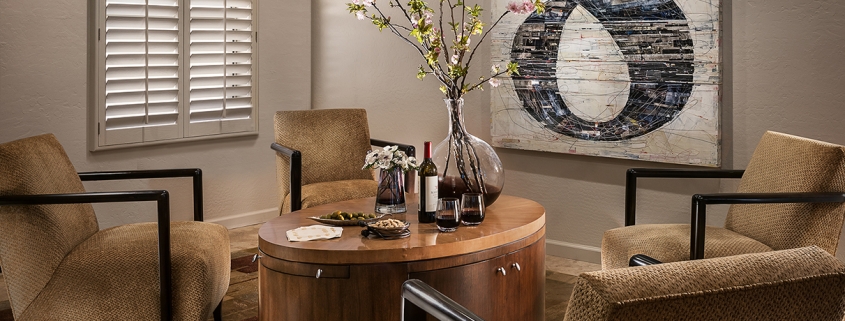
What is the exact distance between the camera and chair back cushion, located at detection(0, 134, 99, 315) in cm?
273

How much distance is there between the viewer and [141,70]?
15.4 ft

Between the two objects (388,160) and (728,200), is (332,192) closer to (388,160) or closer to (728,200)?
(388,160)

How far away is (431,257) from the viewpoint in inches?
101

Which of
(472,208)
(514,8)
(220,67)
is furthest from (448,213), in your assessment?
(220,67)

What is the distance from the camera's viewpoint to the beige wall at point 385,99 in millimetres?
3695

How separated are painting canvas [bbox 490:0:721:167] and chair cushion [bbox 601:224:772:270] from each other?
82cm

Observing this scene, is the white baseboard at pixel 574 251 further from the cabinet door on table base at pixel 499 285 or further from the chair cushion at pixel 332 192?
the cabinet door on table base at pixel 499 285

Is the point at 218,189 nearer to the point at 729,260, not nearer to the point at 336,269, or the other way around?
the point at 336,269

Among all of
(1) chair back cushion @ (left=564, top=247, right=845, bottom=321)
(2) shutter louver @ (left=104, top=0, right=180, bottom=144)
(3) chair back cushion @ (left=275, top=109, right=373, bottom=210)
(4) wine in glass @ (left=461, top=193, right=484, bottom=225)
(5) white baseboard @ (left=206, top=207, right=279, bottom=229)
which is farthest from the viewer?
(5) white baseboard @ (left=206, top=207, right=279, bottom=229)

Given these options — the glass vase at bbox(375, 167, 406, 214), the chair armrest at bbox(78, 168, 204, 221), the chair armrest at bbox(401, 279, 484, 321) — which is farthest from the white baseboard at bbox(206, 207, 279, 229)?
the chair armrest at bbox(401, 279, 484, 321)

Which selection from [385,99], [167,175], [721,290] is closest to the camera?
[721,290]

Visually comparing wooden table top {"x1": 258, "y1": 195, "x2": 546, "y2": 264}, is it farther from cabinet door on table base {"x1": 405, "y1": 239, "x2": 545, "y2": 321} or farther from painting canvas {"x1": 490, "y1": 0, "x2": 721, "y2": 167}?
painting canvas {"x1": 490, "y1": 0, "x2": 721, "y2": 167}

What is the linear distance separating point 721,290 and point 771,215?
211 centimetres

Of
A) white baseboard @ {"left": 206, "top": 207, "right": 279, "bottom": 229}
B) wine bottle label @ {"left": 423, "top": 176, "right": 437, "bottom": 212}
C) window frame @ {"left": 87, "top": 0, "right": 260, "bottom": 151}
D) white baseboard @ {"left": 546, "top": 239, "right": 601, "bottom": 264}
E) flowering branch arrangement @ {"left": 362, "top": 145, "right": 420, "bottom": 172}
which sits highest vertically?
window frame @ {"left": 87, "top": 0, "right": 260, "bottom": 151}
